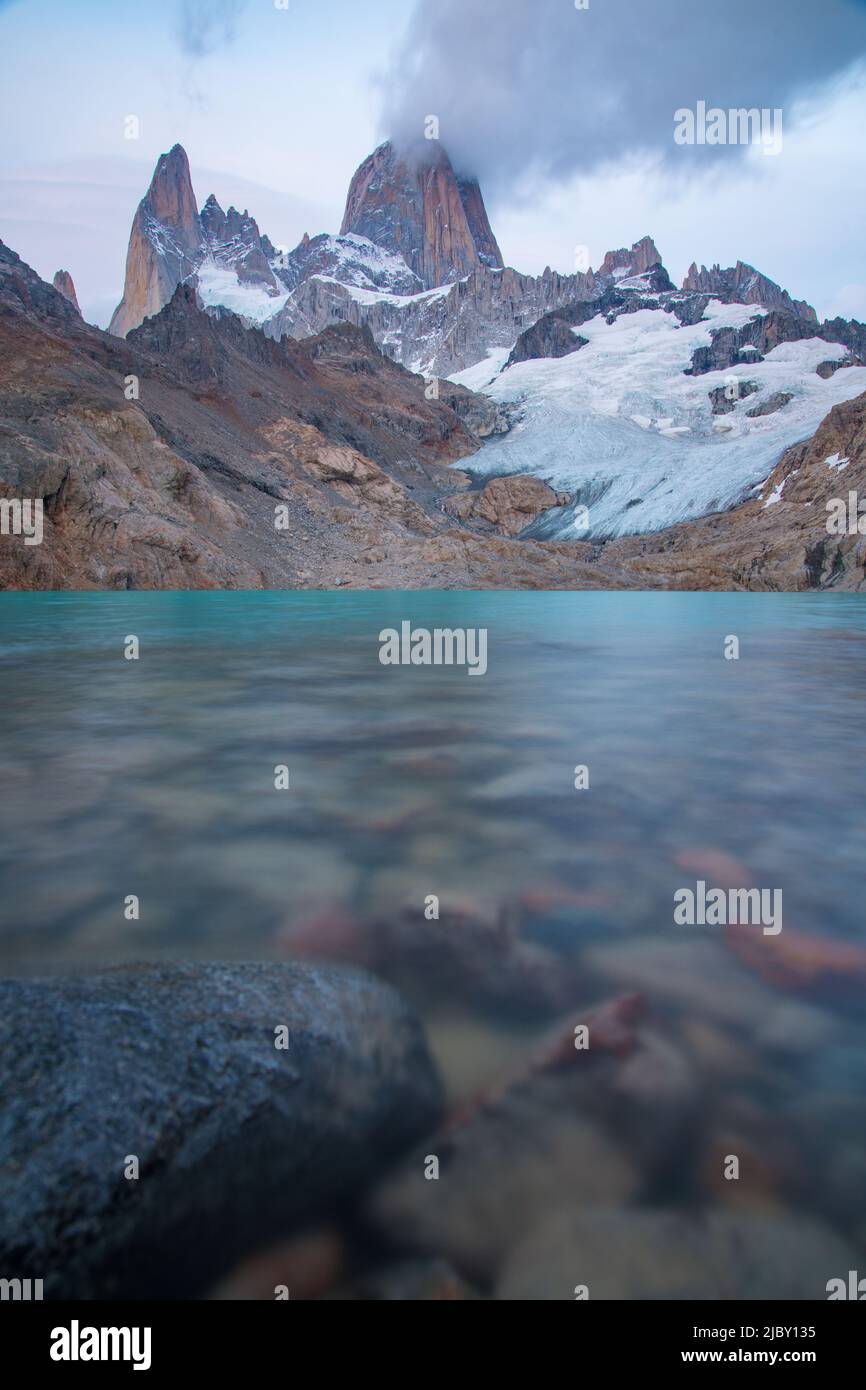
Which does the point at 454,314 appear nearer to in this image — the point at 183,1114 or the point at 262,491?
the point at 262,491

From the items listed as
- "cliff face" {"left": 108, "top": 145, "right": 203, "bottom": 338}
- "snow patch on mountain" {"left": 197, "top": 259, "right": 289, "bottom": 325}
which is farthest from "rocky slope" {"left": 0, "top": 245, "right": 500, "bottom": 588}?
"cliff face" {"left": 108, "top": 145, "right": 203, "bottom": 338}

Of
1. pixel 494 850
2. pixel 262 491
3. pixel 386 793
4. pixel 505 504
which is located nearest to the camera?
pixel 494 850

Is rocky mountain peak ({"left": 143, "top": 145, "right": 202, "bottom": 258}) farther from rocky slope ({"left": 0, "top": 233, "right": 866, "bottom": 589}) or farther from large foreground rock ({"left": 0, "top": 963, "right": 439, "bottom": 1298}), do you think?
large foreground rock ({"left": 0, "top": 963, "right": 439, "bottom": 1298})

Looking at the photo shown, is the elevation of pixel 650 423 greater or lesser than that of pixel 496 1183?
greater

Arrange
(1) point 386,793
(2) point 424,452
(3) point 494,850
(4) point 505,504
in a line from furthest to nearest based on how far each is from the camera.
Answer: (2) point 424,452 → (4) point 505,504 → (1) point 386,793 → (3) point 494,850

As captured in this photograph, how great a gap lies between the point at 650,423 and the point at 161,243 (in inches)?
5841

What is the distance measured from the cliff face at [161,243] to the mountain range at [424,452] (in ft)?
315

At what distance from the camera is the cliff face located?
181375 millimetres

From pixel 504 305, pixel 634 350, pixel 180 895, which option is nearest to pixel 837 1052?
pixel 180 895

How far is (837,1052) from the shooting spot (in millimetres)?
1891

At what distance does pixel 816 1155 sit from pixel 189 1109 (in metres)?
1.27

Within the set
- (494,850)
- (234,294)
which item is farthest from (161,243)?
(494,850)

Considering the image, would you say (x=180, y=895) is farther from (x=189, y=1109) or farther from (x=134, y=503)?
(x=134, y=503)

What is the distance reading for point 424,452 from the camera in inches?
3745
